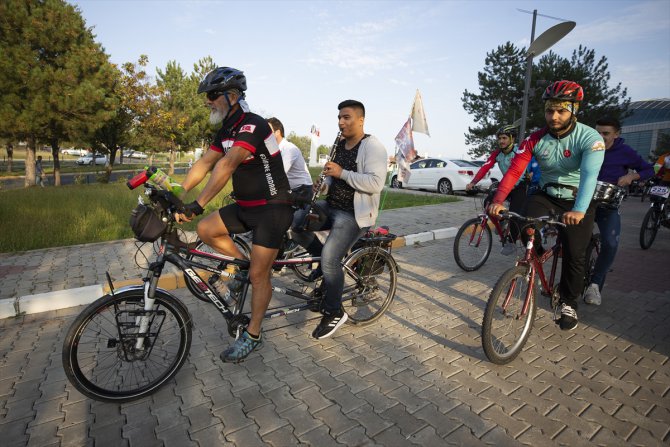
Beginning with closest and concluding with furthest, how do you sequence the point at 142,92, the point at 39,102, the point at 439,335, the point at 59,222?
the point at 439,335 → the point at 59,222 → the point at 39,102 → the point at 142,92

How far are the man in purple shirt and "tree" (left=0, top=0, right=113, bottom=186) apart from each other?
2324 cm

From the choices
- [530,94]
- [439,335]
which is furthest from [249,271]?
[530,94]

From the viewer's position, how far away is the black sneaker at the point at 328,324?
3.64 meters

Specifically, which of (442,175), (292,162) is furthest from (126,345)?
(442,175)

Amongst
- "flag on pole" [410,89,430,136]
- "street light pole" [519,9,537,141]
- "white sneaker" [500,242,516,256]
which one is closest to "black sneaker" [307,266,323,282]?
"white sneaker" [500,242,516,256]

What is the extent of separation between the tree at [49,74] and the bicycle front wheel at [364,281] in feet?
72.3

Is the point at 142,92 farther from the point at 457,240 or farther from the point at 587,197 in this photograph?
the point at 587,197

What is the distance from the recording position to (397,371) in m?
3.16

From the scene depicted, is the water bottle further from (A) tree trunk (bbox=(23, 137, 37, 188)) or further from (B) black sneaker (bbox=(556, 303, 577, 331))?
(A) tree trunk (bbox=(23, 137, 37, 188))

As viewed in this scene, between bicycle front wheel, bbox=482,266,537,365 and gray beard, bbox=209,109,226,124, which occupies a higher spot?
gray beard, bbox=209,109,226,124

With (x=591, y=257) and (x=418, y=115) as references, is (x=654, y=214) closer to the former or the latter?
(x=591, y=257)

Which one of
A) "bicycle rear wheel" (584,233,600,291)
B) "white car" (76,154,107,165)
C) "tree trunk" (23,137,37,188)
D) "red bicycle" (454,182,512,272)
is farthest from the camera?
"white car" (76,154,107,165)

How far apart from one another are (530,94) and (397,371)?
11957 millimetres

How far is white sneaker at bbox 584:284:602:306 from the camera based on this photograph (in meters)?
4.40
